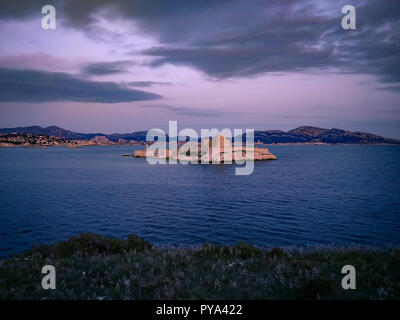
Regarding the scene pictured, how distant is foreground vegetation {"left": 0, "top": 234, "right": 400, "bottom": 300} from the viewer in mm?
7344

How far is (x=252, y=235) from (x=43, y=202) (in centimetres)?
3661

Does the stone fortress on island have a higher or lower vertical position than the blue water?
higher

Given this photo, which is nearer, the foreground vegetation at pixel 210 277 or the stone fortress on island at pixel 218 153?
the foreground vegetation at pixel 210 277

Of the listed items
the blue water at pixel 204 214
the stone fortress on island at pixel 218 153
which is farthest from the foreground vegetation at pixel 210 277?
the stone fortress on island at pixel 218 153

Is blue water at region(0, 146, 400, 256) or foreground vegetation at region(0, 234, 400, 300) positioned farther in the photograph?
blue water at region(0, 146, 400, 256)

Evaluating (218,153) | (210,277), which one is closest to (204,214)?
(210,277)

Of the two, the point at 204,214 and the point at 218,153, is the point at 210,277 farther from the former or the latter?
the point at 218,153

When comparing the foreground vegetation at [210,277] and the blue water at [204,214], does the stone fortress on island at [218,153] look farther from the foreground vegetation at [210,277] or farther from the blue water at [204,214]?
the foreground vegetation at [210,277]

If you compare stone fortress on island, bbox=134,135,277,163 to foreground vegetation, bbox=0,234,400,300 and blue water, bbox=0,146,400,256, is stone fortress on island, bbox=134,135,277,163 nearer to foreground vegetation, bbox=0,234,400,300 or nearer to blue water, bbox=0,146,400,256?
blue water, bbox=0,146,400,256

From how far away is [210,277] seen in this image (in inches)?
337

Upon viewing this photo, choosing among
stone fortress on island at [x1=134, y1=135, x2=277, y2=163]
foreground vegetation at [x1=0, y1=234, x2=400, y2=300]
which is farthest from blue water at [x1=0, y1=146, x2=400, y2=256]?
stone fortress on island at [x1=134, y1=135, x2=277, y2=163]

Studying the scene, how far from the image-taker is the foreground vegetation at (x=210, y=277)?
7.34 meters

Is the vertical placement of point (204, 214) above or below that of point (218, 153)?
below
